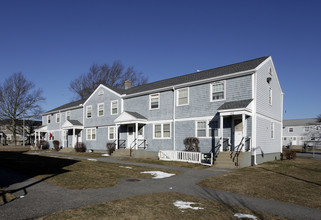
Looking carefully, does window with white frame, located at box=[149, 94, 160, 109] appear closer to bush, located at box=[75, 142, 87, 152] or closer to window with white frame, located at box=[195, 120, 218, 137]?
window with white frame, located at box=[195, 120, 218, 137]

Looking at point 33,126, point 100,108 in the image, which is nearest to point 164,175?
point 100,108

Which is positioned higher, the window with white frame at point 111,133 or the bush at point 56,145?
the window with white frame at point 111,133

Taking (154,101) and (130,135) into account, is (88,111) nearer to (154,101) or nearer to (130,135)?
(130,135)

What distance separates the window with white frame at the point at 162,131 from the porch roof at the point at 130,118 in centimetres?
146

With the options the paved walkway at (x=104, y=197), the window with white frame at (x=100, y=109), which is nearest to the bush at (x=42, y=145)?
the window with white frame at (x=100, y=109)

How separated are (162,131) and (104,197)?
14294 mm

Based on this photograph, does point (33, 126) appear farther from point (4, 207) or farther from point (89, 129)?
point (4, 207)

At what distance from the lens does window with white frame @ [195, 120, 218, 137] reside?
61.1 feet

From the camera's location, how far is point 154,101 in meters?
23.5

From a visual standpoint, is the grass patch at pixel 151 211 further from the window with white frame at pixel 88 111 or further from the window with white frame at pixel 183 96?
the window with white frame at pixel 88 111

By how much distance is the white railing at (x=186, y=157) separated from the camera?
57.4 feet

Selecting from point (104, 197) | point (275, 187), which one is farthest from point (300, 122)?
point (104, 197)

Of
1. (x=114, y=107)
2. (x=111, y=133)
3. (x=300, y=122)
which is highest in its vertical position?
(x=114, y=107)

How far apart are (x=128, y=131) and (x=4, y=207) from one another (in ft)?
60.9
